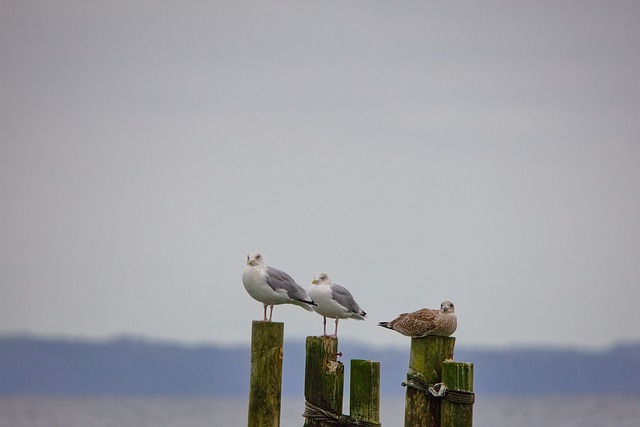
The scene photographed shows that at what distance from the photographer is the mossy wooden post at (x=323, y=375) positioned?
13.8 metres

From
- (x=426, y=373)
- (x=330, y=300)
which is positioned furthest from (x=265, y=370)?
(x=330, y=300)

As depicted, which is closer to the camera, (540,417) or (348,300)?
(348,300)

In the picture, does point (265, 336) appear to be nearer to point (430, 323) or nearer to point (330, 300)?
point (430, 323)

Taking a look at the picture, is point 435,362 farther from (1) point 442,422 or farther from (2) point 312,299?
(2) point 312,299

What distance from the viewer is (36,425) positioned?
235 ft

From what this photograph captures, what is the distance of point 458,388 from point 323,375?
5.22 feet

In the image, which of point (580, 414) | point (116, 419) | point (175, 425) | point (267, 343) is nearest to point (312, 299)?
point (267, 343)

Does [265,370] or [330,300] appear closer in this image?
[265,370]

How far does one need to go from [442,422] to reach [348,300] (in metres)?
6.05

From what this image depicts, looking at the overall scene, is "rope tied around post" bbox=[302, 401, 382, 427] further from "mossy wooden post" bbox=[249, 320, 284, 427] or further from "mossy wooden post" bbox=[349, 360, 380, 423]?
"mossy wooden post" bbox=[249, 320, 284, 427]

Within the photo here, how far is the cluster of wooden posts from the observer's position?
13.3 meters

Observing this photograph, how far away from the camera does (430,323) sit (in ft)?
48.5

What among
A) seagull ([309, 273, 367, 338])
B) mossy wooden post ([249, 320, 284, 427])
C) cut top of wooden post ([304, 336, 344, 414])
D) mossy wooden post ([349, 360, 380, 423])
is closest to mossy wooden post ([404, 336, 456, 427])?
mossy wooden post ([349, 360, 380, 423])

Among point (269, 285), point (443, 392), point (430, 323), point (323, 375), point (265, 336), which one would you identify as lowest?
point (443, 392)
